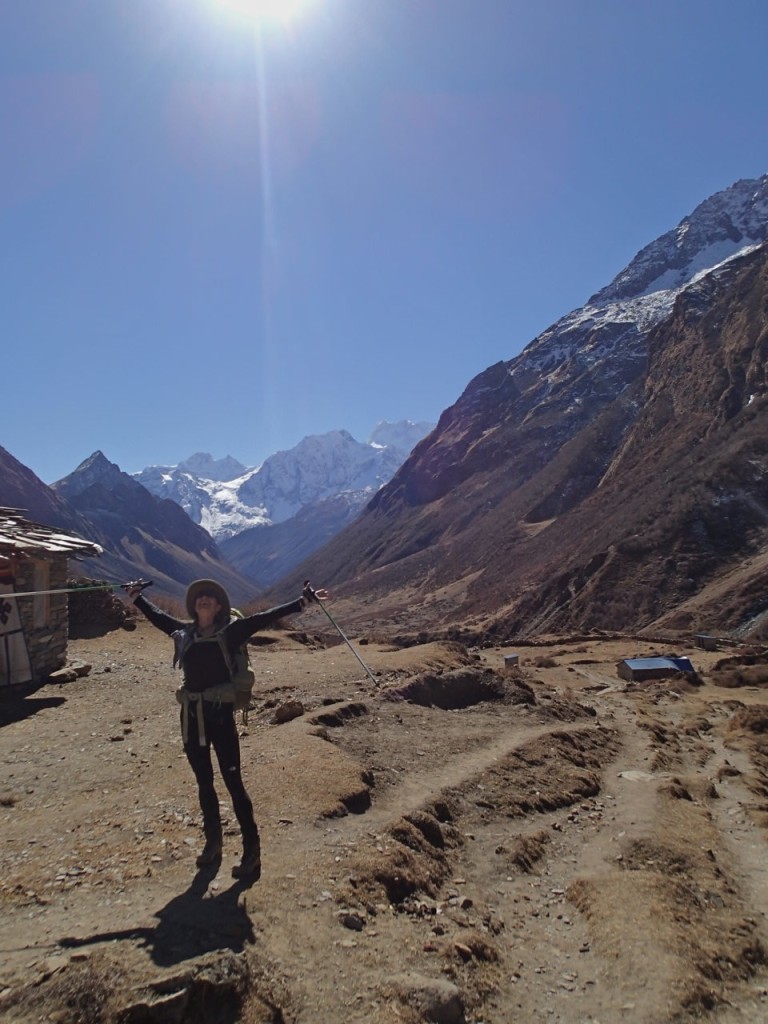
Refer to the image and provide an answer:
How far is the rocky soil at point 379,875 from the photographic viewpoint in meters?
4.55

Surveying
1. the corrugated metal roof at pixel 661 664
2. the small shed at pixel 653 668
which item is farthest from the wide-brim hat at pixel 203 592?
the corrugated metal roof at pixel 661 664

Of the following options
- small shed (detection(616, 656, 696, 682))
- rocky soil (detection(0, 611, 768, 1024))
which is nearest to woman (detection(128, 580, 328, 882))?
rocky soil (detection(0, 611, 768, 1024))

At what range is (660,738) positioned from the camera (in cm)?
1692

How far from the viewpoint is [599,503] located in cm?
9288

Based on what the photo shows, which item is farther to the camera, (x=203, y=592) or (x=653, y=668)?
(x=653, y=668)

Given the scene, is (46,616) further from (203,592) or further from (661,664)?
(661,664)

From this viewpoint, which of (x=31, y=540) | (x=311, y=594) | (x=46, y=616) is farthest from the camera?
(x=46, y=616)

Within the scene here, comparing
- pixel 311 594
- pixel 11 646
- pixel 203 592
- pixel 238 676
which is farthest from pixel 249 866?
pixel 11 646

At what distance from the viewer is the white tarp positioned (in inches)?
590

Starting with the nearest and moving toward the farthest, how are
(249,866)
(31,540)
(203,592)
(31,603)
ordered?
1. (249,866)
2. (203,592)
3. (31,603)
4. (31,540)

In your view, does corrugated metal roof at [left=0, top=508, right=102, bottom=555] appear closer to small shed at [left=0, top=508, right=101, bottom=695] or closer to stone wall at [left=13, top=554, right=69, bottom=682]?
small shed at [left=0, top=508, right=101, bottom=695]

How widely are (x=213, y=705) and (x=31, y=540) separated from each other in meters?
12.0

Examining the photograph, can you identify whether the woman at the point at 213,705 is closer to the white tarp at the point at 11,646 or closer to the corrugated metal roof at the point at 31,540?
the corrugated metal roof at the point at 31,540

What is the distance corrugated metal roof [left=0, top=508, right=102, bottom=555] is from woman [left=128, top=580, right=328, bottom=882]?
966 centimetres
